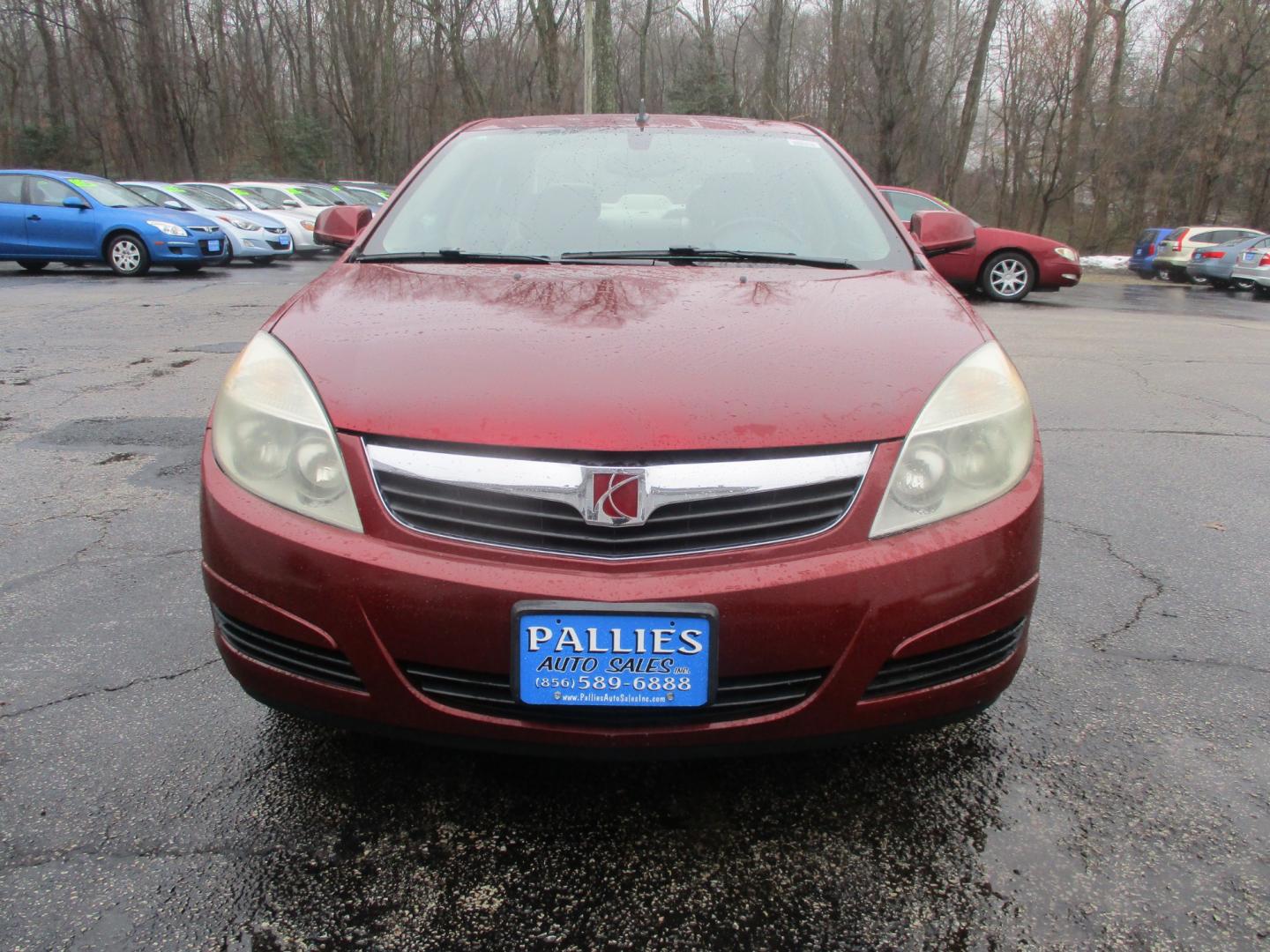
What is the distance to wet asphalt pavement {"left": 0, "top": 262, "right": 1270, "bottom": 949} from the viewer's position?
5.39 ft

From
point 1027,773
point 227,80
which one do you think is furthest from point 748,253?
point 227,80

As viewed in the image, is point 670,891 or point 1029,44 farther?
point 1029,44

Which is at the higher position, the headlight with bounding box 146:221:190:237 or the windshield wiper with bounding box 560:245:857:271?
the windshield wiper with bounding box 560:245:857:271

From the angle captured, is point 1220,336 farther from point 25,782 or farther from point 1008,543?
point 25,782

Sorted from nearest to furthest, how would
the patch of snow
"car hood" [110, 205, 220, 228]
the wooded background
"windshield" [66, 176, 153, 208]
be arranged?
1. "car hood" [110, 205, 220, 228]
2. "windshield" [66, 176, 153, 208]
3. the patch of snow
4. the wooded background

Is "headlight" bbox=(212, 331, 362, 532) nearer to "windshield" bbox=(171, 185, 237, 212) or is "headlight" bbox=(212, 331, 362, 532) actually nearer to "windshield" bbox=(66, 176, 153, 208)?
"windshield" bbox=(66, 176, 153, 208)

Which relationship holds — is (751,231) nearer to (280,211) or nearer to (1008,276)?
(1008,276)

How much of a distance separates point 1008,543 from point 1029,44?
3477cm

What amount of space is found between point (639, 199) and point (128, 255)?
43.7 feet

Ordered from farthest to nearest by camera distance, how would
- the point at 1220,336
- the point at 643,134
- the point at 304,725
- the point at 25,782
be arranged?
the point at 1220,336
the point at 643,134
the point at 304,725
the point at 25,782

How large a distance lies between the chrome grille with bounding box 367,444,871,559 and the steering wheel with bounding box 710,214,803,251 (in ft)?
3.86

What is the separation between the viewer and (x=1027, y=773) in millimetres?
2088

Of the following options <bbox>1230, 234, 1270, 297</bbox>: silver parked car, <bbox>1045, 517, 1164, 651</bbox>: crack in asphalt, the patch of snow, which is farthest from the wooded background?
<bbox>1045, 517, 1164, 651</bbox>: crack in asphalt

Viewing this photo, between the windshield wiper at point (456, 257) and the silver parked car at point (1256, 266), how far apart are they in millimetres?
19280
